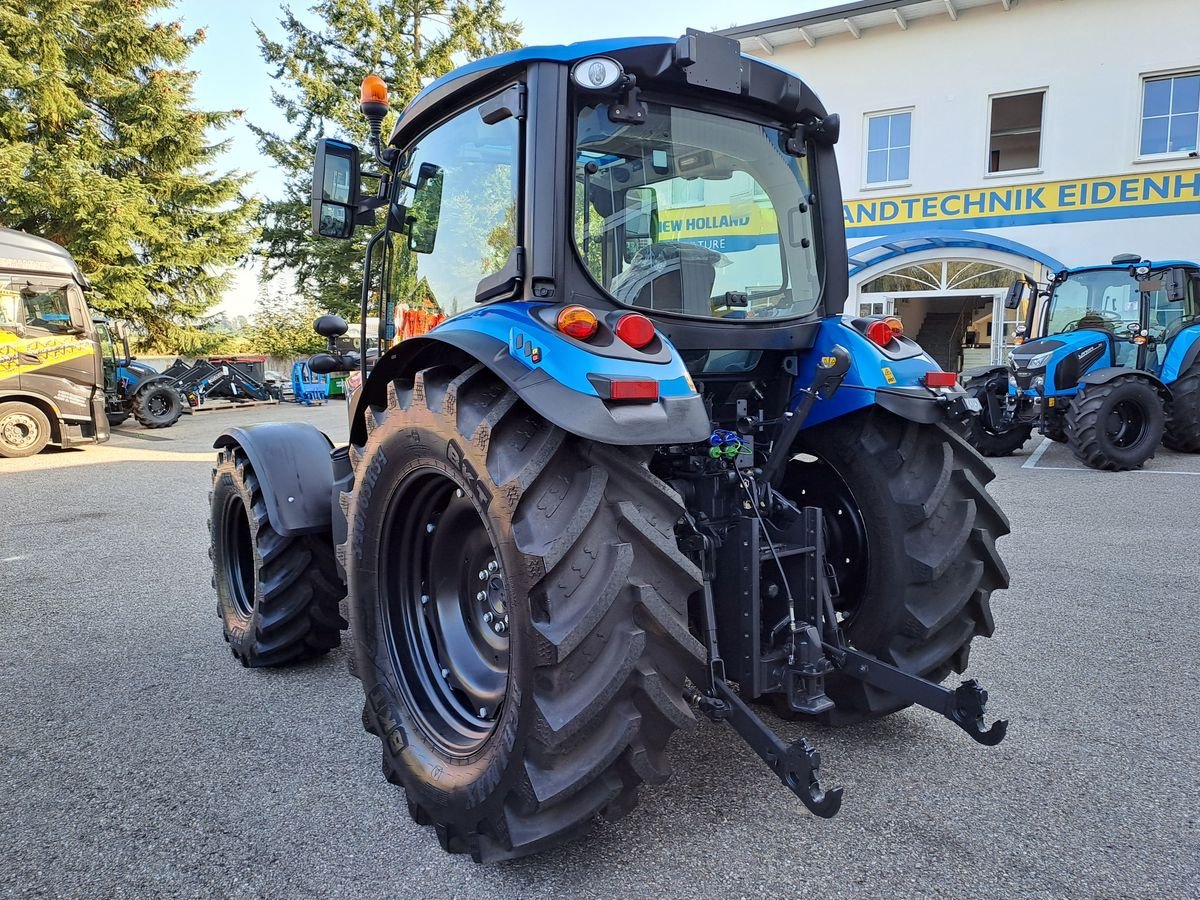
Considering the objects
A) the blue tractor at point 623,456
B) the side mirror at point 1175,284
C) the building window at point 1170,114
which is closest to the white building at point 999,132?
the building window at point 1170,114

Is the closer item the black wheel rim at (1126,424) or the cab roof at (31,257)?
the black wheel rim at (1126,424)

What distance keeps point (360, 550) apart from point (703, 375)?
127 centimetres

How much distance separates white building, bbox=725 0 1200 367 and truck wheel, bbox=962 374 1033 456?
17.6ft

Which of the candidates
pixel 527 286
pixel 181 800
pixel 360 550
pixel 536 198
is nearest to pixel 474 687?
pixel 360 550

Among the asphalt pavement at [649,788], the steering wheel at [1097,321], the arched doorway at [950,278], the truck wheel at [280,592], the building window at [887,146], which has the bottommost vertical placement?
the asphalt pavement at [649,788]

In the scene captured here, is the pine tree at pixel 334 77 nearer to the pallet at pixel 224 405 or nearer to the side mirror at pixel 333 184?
the pallet at pixel 224 405

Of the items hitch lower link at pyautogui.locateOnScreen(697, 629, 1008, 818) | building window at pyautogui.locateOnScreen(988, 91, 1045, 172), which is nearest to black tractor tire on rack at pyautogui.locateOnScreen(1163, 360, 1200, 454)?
building window at pyautogui.locateOnScreen(988, 91, 1045, 172)

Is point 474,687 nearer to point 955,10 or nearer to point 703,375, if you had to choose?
point 703,375

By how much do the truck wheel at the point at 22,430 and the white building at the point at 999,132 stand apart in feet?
45.6

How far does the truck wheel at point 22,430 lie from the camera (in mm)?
11062

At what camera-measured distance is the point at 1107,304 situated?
32.0 ft

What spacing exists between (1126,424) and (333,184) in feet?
30.0

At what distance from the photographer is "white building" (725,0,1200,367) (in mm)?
13344

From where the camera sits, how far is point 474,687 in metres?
2.40
